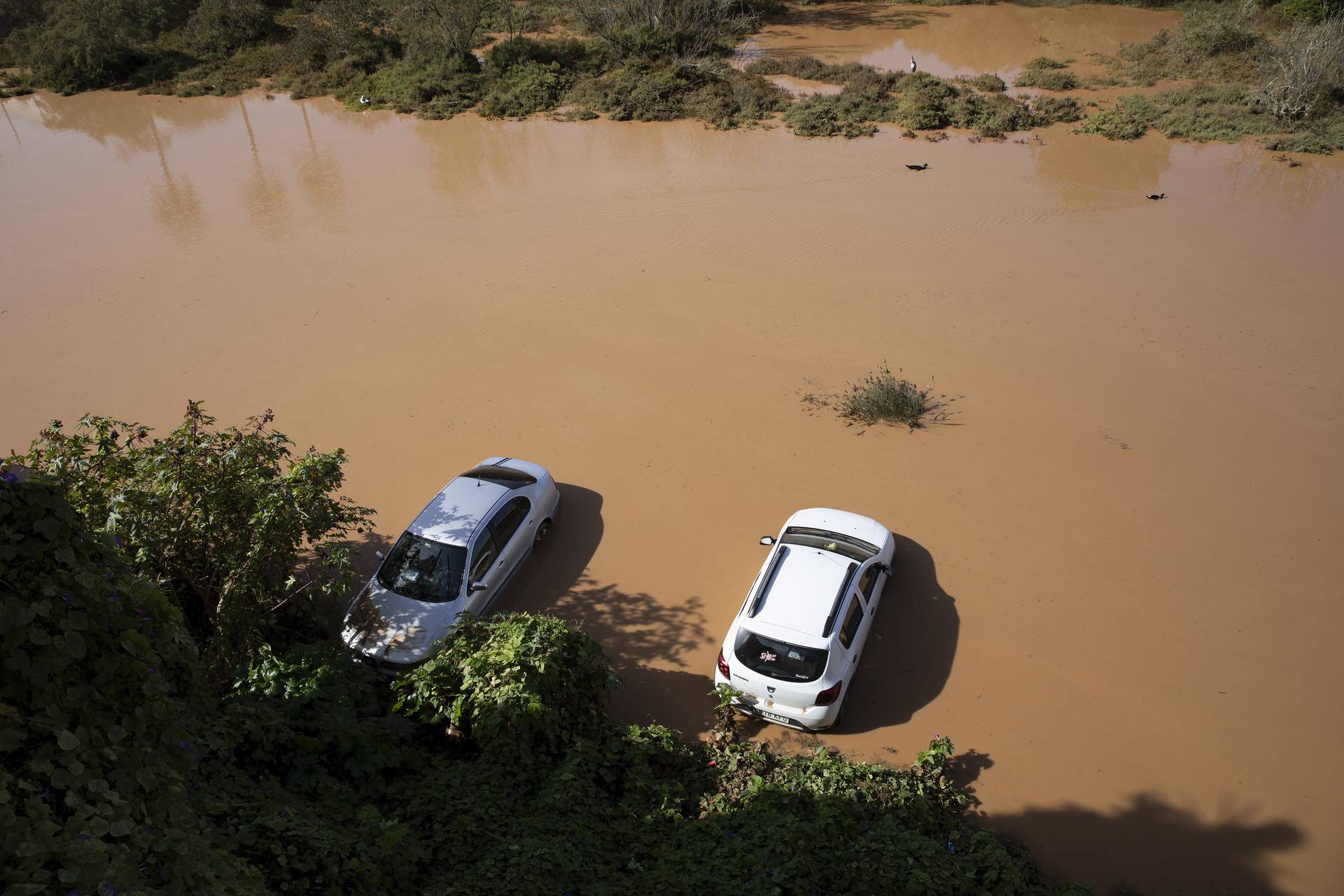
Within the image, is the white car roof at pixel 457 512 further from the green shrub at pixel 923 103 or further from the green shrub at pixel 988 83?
the green shrub at pixel 988 83

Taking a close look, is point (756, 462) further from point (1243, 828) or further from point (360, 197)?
point (360, 197)

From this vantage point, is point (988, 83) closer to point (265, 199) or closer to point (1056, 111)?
point (1056, 111)

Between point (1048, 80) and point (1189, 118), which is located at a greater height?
point (1048, 80)

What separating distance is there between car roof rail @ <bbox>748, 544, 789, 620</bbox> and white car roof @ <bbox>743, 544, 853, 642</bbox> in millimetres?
15

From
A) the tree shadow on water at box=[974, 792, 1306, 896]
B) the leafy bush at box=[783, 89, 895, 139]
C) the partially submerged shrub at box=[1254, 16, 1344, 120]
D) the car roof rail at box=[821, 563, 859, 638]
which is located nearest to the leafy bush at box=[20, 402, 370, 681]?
the car roof rail at box=[821, 563, 859, 638]

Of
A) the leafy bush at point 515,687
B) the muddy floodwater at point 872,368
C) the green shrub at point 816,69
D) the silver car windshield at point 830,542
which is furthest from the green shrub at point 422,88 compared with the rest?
the leafy bush at point 515,687

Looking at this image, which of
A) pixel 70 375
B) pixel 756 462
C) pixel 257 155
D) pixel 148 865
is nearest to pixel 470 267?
pixel 70 375

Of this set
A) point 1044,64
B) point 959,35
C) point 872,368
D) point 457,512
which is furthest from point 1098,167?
point 457,512

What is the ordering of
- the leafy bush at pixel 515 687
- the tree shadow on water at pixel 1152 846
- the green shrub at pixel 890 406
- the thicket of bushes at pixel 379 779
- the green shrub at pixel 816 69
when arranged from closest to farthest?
1. the thicket of bushes at pixel 379 779
2. the tree shadow on water at pixel 1152 846
3. the leafy bush at pixel 515 687
4. the green shrub at pixel 890 406
5. the green shrub at pixel 816 69

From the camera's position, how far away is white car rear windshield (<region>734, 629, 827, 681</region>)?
25.2 ft

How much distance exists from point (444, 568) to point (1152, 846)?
724 centimetres

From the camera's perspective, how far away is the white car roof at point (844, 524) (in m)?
9.31

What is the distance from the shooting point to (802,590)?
8242 mm

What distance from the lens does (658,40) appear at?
28.1 meters
